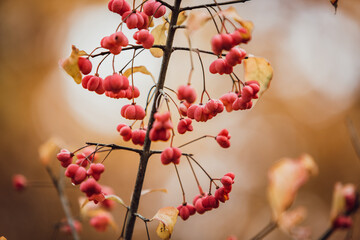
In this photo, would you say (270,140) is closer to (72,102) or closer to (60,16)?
(72,102)

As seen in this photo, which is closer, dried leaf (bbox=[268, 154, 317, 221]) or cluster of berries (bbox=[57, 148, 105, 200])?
cluster of berries (bbox=[57, 148, 105, 200])

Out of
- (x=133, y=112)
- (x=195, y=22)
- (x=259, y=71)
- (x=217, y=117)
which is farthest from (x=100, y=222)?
(x=217, y=117)

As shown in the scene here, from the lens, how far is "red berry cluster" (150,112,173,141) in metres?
0.65

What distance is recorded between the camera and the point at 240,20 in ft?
2.21

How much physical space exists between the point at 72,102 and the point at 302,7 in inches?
197

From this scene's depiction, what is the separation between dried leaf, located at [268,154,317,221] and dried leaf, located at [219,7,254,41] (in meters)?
0.74

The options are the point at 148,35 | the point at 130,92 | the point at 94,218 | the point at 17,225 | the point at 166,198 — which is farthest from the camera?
the point at 166,198

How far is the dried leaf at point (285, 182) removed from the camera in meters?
1.18

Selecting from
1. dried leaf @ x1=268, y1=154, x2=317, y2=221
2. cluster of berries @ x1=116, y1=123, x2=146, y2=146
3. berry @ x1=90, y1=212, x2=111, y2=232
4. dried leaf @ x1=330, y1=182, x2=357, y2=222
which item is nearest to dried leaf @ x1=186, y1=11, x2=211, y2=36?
cluster of berries @ x1=116, y1=123, x2=146, y2=146

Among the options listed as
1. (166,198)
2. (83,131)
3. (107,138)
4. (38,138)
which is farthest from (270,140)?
(38,138)

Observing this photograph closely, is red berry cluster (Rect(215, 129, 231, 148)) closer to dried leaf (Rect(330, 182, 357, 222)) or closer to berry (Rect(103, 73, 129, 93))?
berry (Rect(103, 73, 129, 93))

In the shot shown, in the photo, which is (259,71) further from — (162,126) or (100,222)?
(100,222)

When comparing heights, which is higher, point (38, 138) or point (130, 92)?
point (130, 92)

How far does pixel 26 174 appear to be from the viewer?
4.66 metres
